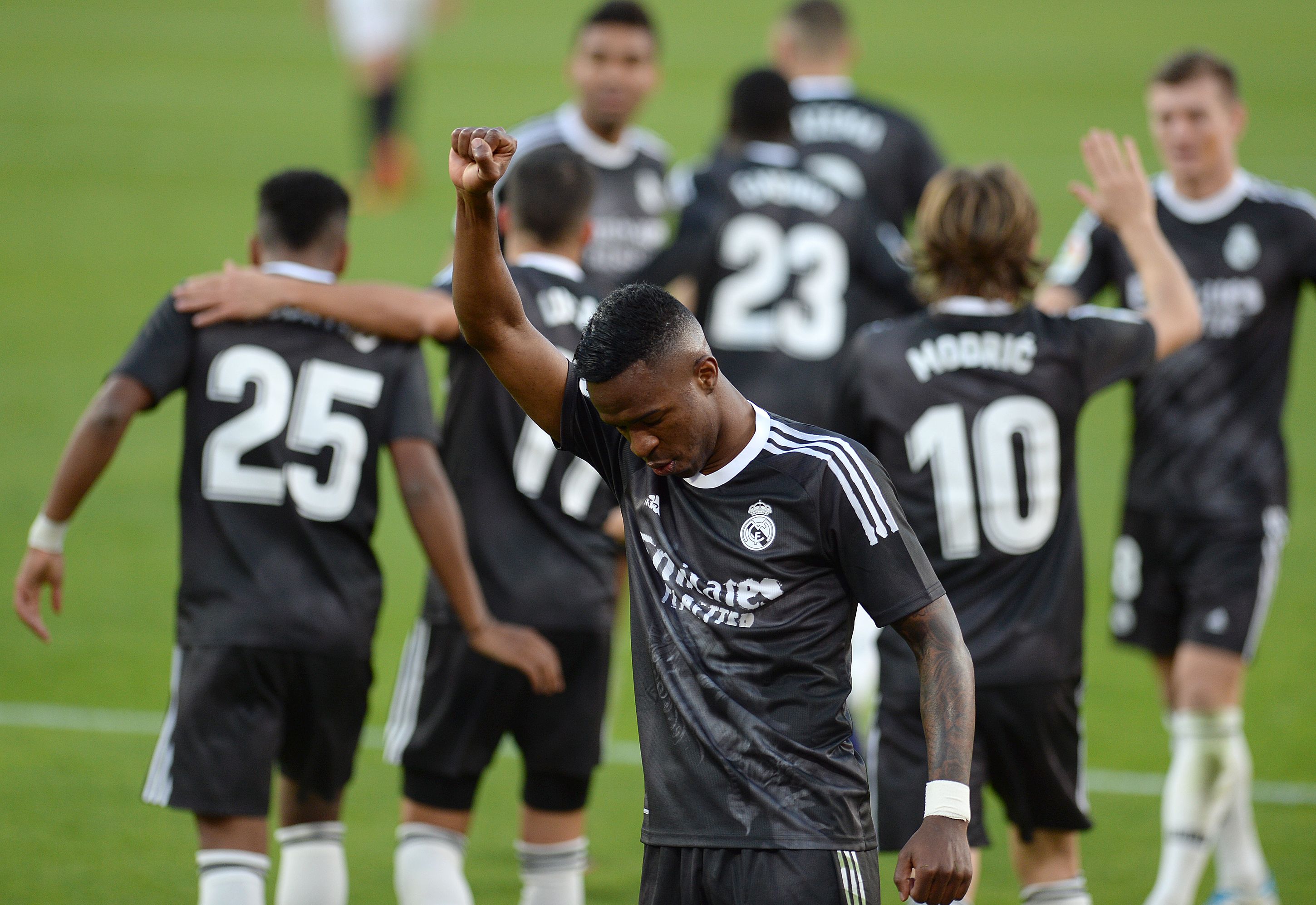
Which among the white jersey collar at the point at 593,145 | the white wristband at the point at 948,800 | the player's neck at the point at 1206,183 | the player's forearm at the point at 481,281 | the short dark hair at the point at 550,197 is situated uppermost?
the white jersey collar at the point at 593,145

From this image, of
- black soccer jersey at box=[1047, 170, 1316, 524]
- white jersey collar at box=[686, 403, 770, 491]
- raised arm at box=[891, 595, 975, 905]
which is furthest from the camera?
black soccer jersey at box=[1047, 170, 1316, 524]

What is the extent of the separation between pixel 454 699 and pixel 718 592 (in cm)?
176

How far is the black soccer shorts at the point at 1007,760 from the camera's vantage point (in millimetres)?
4414

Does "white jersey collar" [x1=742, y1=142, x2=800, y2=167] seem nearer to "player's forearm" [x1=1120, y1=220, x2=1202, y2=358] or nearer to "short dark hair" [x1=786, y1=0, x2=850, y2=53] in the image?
"short dark hair" [x1=786, y1=0, x2=850, y2=53]

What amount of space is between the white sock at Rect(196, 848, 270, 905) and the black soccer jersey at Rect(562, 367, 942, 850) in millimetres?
1376

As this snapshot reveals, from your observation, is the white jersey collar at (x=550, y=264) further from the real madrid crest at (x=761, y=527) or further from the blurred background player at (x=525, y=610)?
the real madrid crest at (x=761, y=527)

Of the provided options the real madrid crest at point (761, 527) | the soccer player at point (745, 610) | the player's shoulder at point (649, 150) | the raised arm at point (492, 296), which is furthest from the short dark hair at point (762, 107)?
the real madrid crest at point (761, 527)

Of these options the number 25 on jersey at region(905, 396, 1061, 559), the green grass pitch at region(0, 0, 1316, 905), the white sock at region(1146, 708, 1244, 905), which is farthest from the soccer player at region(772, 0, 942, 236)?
the number 25 on jersey at region(905, 396, 1061, 559)

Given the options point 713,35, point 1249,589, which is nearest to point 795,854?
point 1249,589

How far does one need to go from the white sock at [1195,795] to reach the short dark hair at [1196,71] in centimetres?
215

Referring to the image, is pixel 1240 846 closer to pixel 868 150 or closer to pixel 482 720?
pixel 482 720

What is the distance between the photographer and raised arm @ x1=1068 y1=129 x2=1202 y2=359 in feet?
15.2

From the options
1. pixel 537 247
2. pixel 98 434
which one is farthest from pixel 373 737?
pixel 98 434

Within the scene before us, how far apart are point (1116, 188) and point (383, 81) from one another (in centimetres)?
1512
